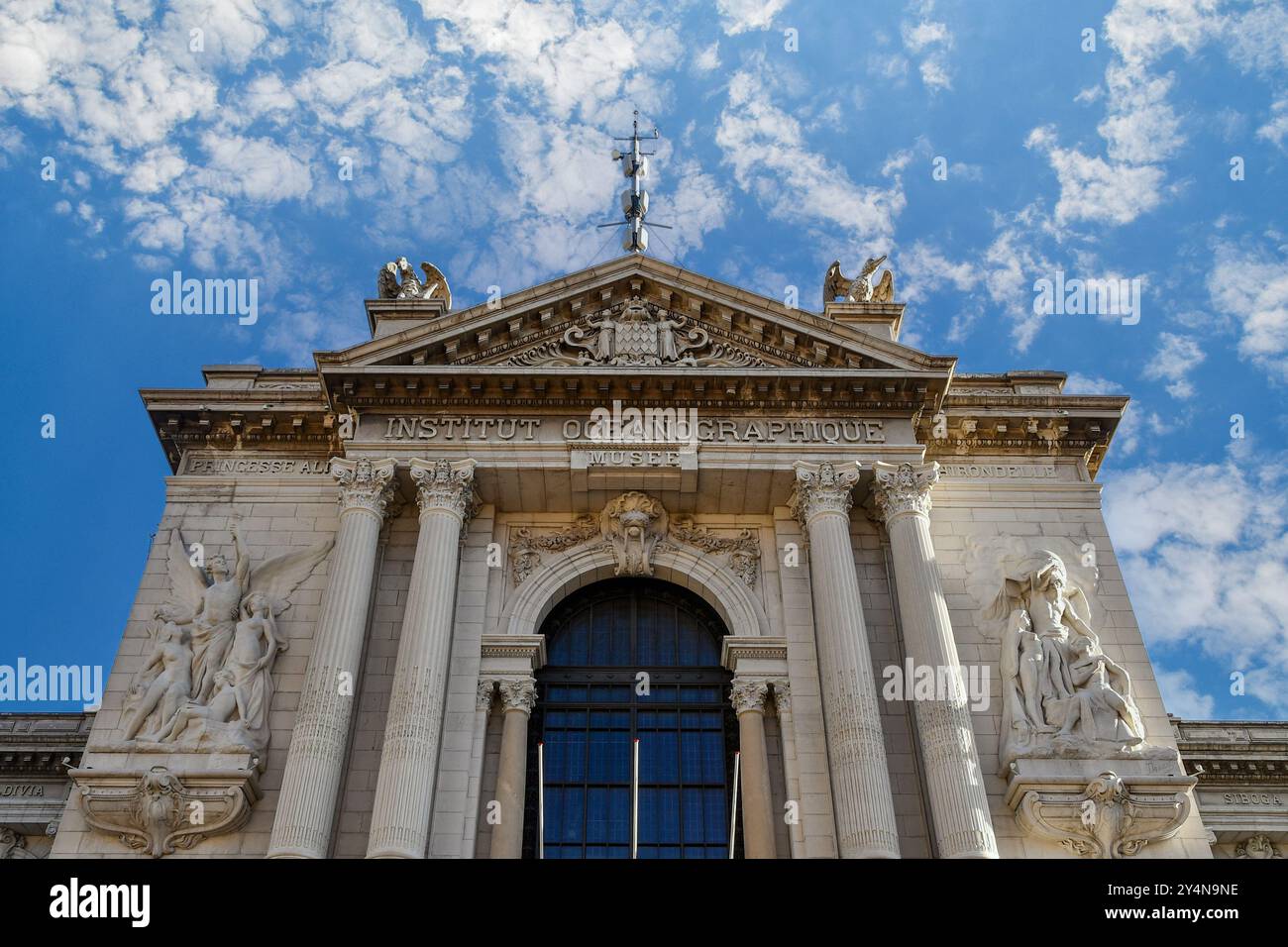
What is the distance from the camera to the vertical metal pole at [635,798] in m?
22.4

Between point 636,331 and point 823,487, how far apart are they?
5777 millimetres

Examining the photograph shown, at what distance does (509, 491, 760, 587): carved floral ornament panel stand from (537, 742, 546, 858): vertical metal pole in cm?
385

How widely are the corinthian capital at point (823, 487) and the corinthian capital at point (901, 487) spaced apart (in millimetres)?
541

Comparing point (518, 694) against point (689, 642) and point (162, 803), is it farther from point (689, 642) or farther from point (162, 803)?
point (162, 803)

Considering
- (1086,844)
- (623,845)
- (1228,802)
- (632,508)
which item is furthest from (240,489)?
(1228,802)

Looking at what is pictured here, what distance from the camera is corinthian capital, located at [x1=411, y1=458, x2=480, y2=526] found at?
25.1 meters

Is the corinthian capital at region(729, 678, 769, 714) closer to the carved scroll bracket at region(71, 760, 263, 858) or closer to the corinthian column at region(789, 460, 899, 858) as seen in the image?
the corinthian column at region(789, 460, 899, 858)

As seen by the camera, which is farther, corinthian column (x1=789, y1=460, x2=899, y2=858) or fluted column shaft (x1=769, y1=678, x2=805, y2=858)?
fluted column shaft (x1=769, y1=678, x2=805, y2=858)

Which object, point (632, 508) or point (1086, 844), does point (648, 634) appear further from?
point (1086, 844)

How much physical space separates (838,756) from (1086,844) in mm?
4475

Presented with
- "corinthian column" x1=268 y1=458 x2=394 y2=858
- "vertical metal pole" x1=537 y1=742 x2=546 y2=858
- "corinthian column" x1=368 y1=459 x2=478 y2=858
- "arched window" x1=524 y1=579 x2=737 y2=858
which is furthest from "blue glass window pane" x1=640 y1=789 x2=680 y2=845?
"corinthian column" x1=268 y1=458 x2=394 y2=858

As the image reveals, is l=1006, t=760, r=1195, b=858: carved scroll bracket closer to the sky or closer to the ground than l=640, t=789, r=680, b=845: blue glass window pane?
closer to the ground

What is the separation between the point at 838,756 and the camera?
21.8m

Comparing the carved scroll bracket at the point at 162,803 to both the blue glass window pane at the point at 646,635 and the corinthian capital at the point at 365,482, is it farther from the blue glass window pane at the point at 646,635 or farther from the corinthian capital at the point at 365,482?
the blue glass window pane at the point at 646,635
